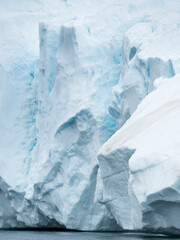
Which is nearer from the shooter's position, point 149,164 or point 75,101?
point 149,164

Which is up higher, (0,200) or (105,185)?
(105,185)

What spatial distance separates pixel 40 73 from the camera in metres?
14.4

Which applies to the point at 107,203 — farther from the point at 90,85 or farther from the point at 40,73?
the point at 40,73

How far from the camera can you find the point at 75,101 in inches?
493

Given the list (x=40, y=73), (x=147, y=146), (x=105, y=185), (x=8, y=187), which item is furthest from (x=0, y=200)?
(x=147, y=146)

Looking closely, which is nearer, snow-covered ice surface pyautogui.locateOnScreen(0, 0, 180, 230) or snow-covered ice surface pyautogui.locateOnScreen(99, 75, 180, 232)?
snow-covered ice surface pyautogui.locateOnScreen(99, 75, 180, 232)

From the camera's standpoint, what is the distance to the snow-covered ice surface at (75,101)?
11250 mm

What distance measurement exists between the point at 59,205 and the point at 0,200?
3.26 metres

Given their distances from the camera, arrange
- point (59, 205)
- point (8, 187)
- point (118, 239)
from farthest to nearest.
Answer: point (8, 187), point (59, 205), point (118, 239)

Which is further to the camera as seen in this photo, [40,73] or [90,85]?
[40,73]

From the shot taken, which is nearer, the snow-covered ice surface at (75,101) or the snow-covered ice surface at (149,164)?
the snow-covered ice surface at (149,164)

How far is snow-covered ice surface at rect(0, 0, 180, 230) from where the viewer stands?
1125 centimetres

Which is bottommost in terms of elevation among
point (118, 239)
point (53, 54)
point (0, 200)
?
point (0, 200)

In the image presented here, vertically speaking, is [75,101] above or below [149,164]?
above
